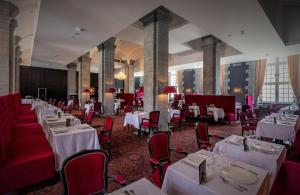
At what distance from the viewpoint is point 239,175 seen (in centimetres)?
155

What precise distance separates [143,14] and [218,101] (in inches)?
237

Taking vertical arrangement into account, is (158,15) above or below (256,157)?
above

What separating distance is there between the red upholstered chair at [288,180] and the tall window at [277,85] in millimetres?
12623

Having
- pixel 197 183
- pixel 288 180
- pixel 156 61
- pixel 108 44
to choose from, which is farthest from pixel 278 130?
pixel 108 44

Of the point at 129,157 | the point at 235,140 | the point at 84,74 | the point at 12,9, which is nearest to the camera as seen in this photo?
the point at 235,140

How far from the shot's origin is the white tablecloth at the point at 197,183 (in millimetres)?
1343

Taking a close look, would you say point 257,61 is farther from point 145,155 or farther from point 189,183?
point 189,183

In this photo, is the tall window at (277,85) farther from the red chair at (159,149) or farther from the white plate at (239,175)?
the white plate at (239,175)

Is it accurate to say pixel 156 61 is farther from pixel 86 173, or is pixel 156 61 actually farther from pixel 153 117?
pixel 86 173

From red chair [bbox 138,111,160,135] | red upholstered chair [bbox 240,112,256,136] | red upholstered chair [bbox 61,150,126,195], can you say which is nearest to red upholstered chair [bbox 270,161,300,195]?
red upholstered chair [bbox 61,150,126,195]

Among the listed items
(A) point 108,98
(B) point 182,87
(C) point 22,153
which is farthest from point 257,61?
(C) point 22,153

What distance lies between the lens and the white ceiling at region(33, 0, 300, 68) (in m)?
4.36

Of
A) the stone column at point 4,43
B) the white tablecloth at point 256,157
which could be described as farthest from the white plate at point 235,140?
the stone column at point 4,43

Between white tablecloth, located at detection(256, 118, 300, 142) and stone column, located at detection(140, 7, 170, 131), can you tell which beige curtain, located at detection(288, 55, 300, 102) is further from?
stone column, located at detection(140, 7, 170, 131)
